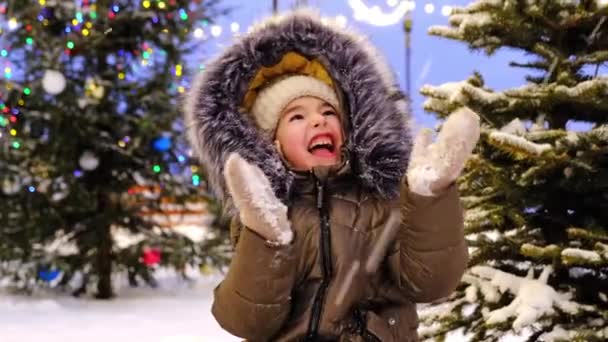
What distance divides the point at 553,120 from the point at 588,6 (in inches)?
26.2

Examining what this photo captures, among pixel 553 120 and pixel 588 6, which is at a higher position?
pixel 588 6

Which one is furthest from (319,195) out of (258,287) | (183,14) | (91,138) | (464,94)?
(183,14)

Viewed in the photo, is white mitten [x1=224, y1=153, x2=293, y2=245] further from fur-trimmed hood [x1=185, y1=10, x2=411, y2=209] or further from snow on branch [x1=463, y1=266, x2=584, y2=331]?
snow on branch [x1=463, y1=266, x2=584, y2=331]

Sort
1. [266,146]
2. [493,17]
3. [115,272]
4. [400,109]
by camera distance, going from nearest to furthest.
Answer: [266,146] < [400,109] < [493,17] < [115,272]

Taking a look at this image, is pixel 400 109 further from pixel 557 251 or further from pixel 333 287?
A: pixel 557 251

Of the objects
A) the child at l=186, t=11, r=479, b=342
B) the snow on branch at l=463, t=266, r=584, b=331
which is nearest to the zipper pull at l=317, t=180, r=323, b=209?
the child at l=186, t=11, r=479, b=342

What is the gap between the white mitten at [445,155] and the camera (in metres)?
1.94

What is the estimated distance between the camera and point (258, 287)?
84.0 inches

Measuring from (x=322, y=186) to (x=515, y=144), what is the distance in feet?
7.45

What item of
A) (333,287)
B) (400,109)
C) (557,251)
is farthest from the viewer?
(557,251)

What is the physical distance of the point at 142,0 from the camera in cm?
1005

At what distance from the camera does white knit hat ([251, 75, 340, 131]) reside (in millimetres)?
2584

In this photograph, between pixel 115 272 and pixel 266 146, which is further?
pixel 115 272

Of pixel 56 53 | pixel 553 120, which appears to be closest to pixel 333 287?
pixel 553 120
